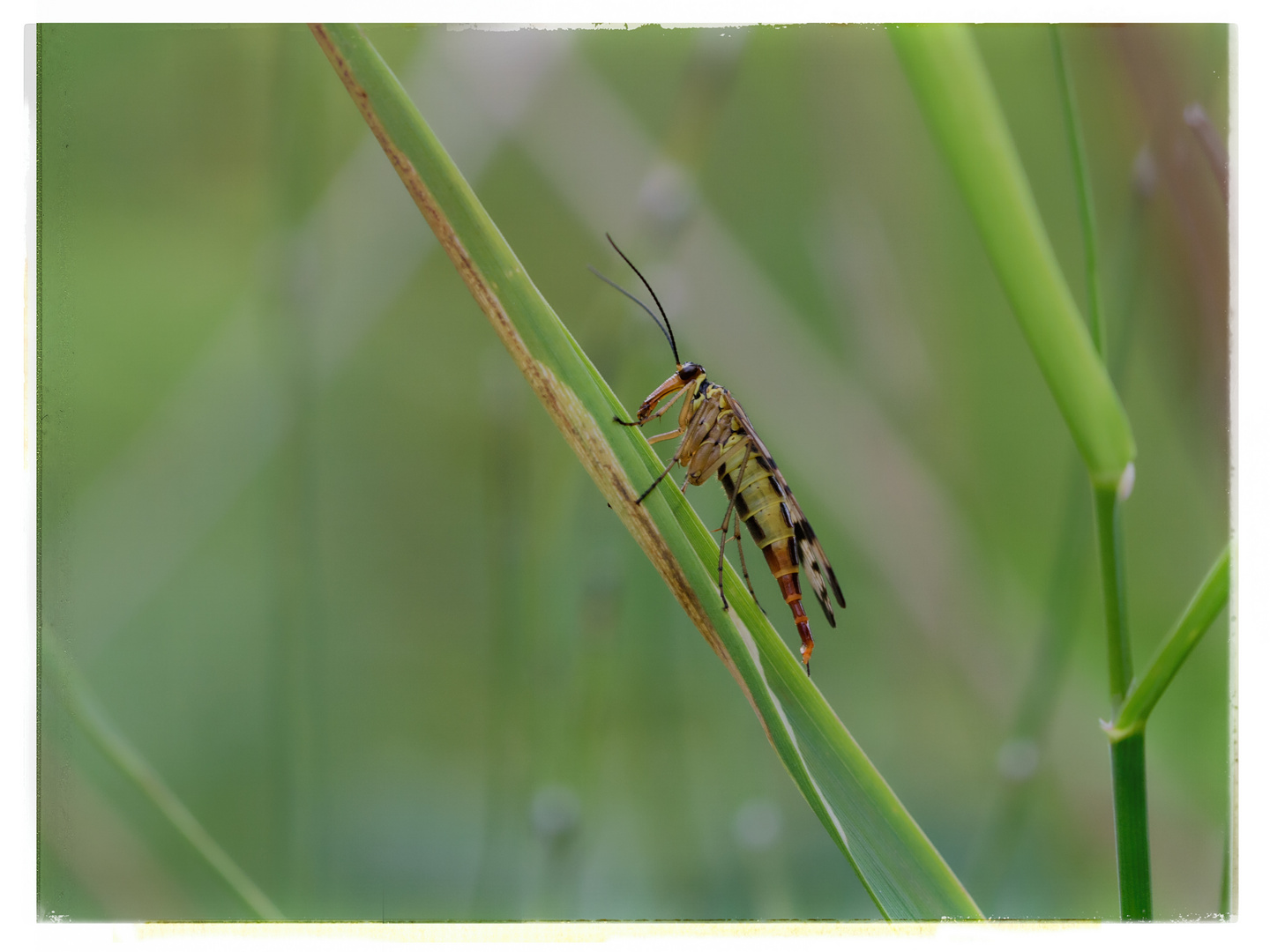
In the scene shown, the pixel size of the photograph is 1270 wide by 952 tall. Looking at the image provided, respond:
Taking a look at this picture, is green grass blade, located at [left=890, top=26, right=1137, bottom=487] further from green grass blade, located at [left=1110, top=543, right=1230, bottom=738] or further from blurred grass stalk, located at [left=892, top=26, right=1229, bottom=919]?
green grass blade, located at [left=1110, top=543, right=1230, bottom=738]

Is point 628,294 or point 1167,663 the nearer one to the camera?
point 1167,663

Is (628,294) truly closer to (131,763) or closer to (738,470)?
(738,470)

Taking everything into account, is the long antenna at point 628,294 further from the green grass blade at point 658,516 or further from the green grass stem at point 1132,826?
the green grass stem at point 1132,826

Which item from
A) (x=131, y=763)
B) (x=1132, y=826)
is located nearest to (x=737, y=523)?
(x=1132, y=826)

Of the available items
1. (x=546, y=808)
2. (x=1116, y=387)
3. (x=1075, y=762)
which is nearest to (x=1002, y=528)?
(x=1116, y=387)

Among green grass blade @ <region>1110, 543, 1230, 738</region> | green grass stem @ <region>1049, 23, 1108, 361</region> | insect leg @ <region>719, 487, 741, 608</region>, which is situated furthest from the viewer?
green grass stem @ <region>1049, 23, 1108, 361</region>

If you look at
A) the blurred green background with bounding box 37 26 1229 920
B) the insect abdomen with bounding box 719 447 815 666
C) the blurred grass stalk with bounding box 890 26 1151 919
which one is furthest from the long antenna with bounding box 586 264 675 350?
the blurred grass stalk with bounding box 890 26 1151 919

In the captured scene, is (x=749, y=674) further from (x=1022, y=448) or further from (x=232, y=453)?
(x=232, y=453)
